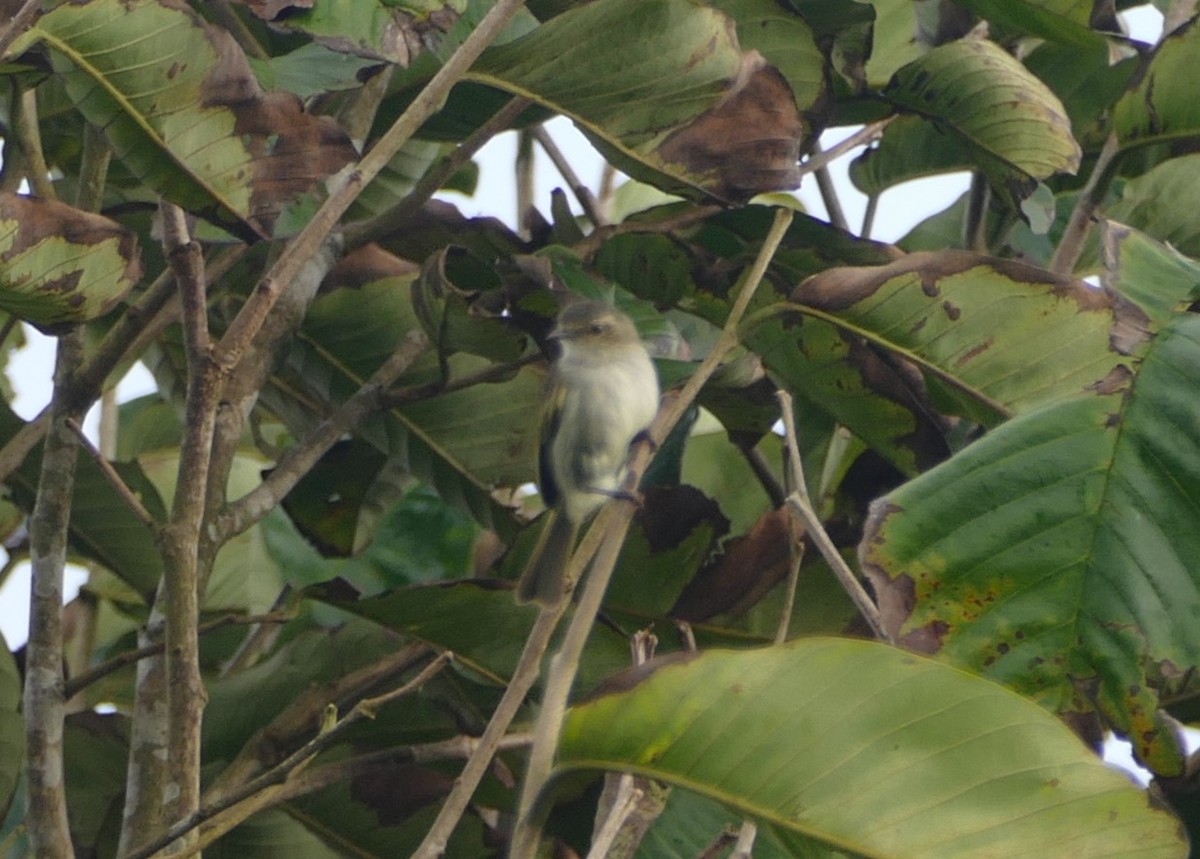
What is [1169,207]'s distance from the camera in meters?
2.74

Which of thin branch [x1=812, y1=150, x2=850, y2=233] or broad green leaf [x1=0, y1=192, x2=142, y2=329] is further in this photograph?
thin branch [x1=812, y1=150, x2=850, y2=233]

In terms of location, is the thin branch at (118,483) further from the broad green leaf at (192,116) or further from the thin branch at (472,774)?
the thin branch at (472,774)

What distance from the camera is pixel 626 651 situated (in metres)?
2.33

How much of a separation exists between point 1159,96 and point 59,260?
1598 mm

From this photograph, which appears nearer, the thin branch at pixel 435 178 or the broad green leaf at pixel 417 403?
the thin branch at pixel 435 178

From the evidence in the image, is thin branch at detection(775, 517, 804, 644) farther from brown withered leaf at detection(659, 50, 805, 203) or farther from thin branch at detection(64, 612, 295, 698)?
thin branch at detection(64, 612, 295, 698)

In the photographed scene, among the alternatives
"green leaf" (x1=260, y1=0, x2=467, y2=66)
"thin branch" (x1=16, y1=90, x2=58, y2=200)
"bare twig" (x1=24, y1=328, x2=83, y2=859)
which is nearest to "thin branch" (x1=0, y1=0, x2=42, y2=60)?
"green leaf" (x1=260, y1=0, x2=467, y2=66)

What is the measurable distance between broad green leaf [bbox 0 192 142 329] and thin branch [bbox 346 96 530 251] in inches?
18.3

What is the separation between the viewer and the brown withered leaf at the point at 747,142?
2.06 m

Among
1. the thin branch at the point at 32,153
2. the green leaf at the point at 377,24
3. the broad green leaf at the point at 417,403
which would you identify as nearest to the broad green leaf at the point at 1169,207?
the broad green leaf at the point at 417,403

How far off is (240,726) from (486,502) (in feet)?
1.77

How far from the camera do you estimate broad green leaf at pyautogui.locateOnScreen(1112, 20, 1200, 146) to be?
2.48 m

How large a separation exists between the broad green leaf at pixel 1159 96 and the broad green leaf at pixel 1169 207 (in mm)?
247

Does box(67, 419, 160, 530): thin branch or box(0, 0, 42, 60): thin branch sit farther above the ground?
box(0, 0, 42, 60): thin branch
